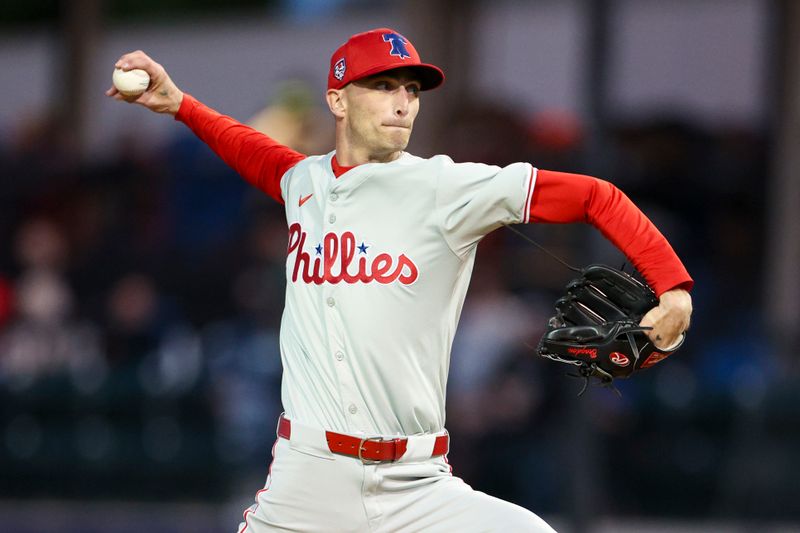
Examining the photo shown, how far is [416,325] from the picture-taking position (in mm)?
4059

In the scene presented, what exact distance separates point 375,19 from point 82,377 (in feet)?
12.2

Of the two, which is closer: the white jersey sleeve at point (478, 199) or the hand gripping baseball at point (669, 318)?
the hand gripping baseball at point (669, 318)

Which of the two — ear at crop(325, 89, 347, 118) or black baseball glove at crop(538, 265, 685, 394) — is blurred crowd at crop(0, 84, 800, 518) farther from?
ear at crop(325, 89, 347, 118)

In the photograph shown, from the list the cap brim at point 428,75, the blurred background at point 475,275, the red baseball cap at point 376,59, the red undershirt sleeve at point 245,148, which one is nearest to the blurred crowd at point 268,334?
the blurred background at point 475,275

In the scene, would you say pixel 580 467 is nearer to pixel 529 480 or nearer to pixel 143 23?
pixel 529 480

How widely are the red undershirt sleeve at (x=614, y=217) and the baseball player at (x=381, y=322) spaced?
28 millimetres

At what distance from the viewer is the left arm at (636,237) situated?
12.1 ft

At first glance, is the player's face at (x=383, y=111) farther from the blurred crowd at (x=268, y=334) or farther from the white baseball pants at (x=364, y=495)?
the blurred crowd at (x=268, y=334)

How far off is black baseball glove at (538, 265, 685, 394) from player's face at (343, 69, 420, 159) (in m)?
0.68

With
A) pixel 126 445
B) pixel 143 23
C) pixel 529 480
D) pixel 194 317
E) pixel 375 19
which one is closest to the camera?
pixel 529 480

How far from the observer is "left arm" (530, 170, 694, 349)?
12.1 ft

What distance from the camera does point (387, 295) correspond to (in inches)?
159

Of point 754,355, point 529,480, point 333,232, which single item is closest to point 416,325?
point 333,232

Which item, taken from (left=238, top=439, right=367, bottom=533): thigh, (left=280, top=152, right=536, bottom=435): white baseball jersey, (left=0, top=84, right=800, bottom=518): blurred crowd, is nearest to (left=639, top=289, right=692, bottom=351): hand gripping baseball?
(left=280, top=152, right=536, bottom=435): white baseball jersey
